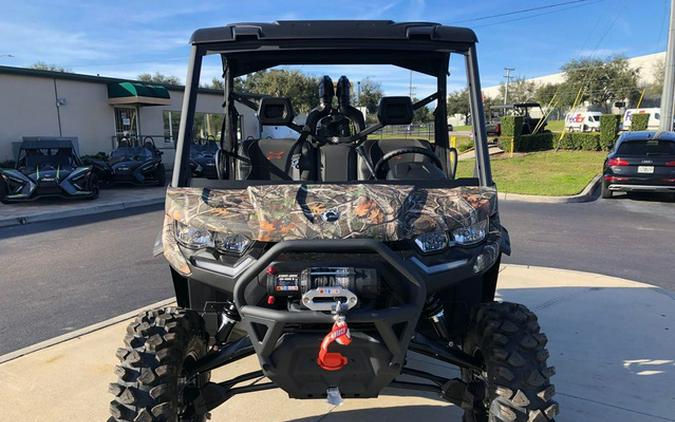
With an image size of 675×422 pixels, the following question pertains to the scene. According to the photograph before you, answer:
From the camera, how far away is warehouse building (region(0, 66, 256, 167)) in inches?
752

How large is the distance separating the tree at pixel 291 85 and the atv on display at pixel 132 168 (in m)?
11.1

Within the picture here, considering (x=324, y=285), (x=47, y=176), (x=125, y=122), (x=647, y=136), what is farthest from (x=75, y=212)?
(x=647, y=136)

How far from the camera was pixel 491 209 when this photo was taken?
8.44ft

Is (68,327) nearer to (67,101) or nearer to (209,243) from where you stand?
(209,243)

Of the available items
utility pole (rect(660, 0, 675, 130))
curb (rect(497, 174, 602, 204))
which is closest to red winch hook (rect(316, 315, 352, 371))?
curb (rect(497, 174, 602, 204))

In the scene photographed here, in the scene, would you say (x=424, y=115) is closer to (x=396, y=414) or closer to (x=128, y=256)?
(x=396, y=414)

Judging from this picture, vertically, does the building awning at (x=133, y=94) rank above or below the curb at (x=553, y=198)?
above

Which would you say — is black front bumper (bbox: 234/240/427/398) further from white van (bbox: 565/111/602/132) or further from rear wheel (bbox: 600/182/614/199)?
white van (bbox: 565/111/602/132)

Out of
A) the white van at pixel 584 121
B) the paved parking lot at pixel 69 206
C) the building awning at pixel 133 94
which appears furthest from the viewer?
the white van at pixel 584 121

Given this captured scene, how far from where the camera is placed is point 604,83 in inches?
2544

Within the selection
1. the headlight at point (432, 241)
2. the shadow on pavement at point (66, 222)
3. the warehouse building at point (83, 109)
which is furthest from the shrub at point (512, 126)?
the headlight at point (432, 241)

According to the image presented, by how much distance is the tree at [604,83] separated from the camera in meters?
63.7

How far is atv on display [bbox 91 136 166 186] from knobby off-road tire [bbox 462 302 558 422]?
609 inches

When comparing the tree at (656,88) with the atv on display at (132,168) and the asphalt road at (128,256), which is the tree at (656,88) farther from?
the atv on display at (132,168)
